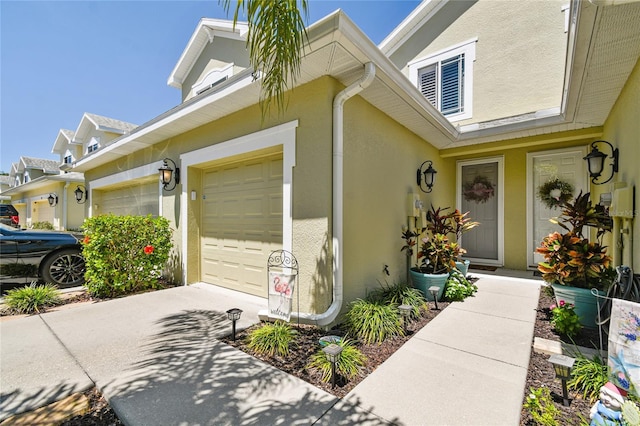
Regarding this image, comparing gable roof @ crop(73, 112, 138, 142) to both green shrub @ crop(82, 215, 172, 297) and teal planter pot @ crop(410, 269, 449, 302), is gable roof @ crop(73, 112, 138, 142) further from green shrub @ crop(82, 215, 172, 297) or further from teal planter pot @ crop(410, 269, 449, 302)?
teal planter pot @ crop(410, 269, 449, 302)

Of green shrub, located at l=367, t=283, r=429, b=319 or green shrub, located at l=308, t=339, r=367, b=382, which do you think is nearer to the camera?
green shrub, located at l=308, t=339, r=367, b=382

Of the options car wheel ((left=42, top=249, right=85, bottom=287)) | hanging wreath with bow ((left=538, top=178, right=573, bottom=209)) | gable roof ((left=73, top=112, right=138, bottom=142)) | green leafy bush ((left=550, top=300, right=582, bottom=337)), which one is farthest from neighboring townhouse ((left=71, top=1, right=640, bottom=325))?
gable roof ((left=73, top=112, right=138, bottom=142))

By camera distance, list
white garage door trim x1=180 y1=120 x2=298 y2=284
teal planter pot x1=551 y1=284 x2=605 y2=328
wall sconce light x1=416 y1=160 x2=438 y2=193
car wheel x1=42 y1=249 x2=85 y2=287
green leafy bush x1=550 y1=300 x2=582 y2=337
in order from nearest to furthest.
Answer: green leafy bush x1=550 y1=300 x2=582 y2=337, teal planter pot x1=551 y1=284 x2=605 y2=328, white garage door trim x1=180 y1=120 x2=298 y2=284, car wheel x1=42 y1=249 x2=85 y2=287, wall sconce light x1=416 y1=160 x2=438 y2=193

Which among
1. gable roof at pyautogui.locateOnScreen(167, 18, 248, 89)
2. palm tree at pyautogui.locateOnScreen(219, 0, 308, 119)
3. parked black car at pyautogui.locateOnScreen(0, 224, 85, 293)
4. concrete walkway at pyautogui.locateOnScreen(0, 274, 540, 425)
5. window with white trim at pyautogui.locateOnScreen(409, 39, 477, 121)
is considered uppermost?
gable roof at pyautogui.locateOnScreen(167, 18, 248, 89)

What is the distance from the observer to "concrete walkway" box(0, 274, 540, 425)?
2.08 meters

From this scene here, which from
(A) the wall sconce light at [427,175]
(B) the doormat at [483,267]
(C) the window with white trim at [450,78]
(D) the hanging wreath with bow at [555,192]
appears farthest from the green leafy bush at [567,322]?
(C) the window with white trim at [450,78]

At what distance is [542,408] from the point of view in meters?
2.06

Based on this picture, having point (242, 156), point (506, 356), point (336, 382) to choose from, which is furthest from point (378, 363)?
point (242, 156)

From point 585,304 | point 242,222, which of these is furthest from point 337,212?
point 585,304

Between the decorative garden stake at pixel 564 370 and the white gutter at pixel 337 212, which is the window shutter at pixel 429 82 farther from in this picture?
the decorative garden stake at pixel 564 370

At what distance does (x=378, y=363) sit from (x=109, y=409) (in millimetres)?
2329

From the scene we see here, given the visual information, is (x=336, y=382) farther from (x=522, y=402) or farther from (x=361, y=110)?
(x=361, y=110)

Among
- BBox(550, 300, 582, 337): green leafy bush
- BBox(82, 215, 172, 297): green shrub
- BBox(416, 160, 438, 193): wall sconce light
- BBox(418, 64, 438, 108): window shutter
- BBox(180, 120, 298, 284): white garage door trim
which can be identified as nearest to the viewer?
BBox(550, 300, 582, 337): green leafy bush

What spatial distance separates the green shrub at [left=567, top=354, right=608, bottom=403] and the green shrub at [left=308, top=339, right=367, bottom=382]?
5.87 ft
